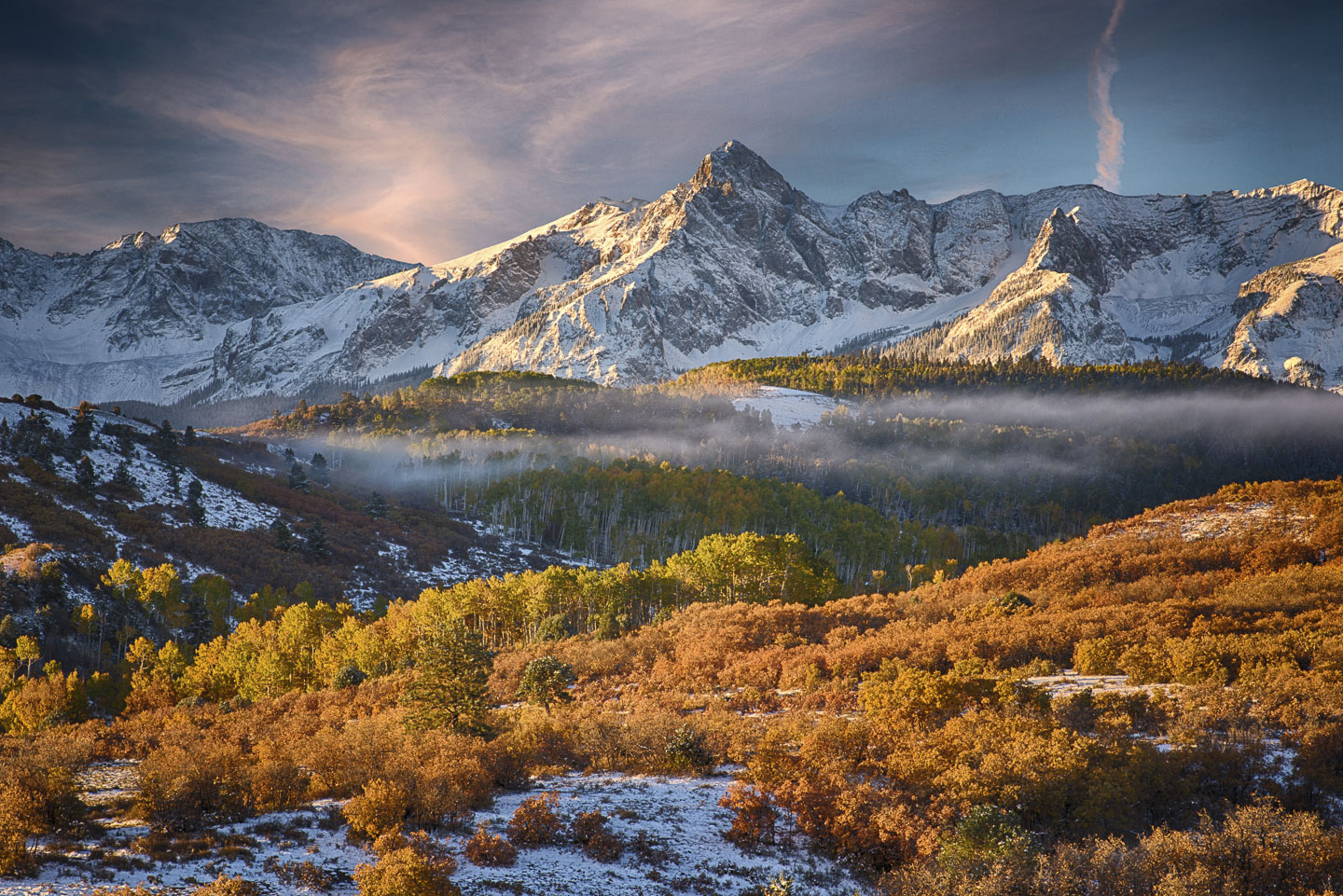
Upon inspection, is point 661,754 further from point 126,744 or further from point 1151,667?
point 126,744

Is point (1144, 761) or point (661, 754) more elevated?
point (1144, 761)

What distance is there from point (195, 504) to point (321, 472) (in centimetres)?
6566

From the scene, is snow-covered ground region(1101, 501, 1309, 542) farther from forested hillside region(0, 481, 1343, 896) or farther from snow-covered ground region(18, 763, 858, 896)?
snow-covered ground region(18, 763, 858, 896)

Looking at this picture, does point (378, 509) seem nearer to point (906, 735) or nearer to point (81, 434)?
point (81, 434)

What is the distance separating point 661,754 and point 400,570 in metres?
89.0

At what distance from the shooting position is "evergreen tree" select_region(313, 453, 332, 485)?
167762 mm

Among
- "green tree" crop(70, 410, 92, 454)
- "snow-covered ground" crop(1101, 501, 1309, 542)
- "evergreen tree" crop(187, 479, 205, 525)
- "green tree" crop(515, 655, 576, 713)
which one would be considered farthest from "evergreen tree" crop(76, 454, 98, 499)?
"snow-covered ground" crop(1101, 501, 1309, 542)

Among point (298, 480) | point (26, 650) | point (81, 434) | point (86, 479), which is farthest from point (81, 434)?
point (26, 650)

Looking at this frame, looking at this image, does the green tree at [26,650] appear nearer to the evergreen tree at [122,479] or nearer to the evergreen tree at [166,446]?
the evergreen tree at [122,479]

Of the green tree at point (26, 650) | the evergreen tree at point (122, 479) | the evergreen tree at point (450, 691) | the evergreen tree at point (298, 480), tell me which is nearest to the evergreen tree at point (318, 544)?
the evergreen tree at point (122, 479)

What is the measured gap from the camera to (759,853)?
22234 mm

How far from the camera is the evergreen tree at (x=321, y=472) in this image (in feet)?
550

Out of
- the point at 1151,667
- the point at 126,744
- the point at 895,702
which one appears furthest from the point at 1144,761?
the point at 126,744

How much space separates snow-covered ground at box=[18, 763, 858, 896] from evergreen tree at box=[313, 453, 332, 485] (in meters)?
158
